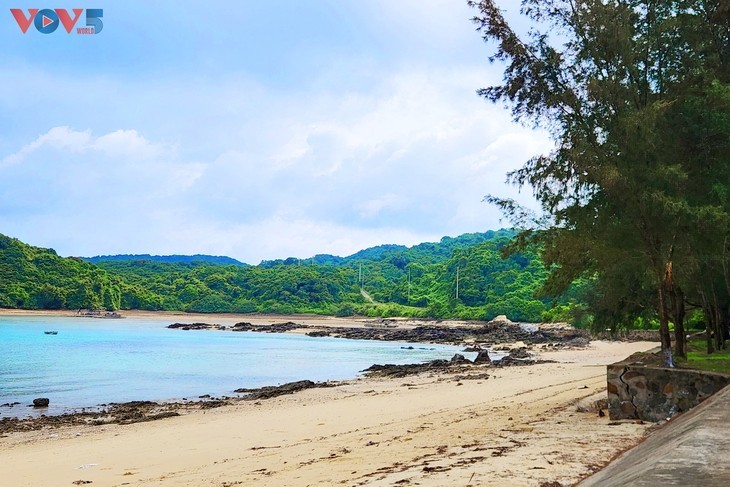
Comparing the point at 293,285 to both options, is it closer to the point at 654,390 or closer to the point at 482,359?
the point at 482,359

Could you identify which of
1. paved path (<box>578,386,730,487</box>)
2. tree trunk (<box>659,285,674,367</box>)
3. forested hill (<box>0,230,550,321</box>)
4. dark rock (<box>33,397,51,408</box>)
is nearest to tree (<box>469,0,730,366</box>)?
tree trunk (<box>659,285,674,367</box>)

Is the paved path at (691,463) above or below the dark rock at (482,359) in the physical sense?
above

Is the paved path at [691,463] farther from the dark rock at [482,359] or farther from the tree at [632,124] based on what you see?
the dark rock at [482,359]

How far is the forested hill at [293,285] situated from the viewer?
10112 centimetres

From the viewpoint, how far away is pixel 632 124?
466 inches

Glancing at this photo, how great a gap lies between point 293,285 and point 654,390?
120m

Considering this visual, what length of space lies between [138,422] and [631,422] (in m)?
13.6

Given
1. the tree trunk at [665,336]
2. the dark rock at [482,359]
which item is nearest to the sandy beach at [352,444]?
the tree trunk at [665,336]

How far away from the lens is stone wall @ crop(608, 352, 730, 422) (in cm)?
1077

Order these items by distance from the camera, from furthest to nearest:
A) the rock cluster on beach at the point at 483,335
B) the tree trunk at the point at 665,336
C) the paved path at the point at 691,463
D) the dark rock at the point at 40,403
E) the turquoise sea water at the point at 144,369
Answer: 1. the rock cluster on beach at the point at 483,335
2. the turquoise sea water at the point at 144,369
3. the dark rock at the point at 40,403
4. the tree trunk at the point at 665,336
5. the paved path at the point at 691,463

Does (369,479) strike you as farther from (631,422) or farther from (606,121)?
(606,121)

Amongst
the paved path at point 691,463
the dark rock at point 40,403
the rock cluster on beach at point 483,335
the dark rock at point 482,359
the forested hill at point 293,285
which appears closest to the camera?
the paved path at point 691,463

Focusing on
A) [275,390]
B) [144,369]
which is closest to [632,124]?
[275,390]

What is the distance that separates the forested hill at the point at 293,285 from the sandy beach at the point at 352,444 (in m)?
71.0
